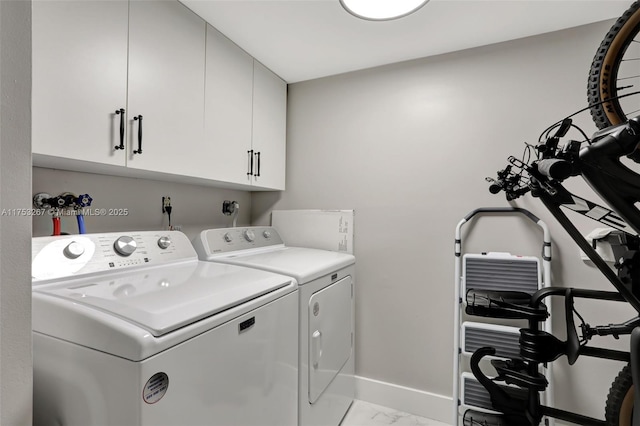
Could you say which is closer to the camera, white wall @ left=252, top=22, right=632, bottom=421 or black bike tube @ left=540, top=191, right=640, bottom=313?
black bike tube @ left=540, top=191, right=640, bottom=313

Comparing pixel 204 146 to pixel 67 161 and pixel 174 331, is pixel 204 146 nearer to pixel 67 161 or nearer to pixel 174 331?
pixel 67 161

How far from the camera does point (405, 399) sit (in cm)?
199

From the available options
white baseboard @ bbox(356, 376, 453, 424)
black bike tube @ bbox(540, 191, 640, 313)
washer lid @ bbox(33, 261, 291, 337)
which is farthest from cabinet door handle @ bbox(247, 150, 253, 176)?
white baseboard @ bbox(356, 376, 453, 424)

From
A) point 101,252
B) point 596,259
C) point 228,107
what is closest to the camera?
point 596,259

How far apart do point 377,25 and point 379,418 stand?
2.39 m

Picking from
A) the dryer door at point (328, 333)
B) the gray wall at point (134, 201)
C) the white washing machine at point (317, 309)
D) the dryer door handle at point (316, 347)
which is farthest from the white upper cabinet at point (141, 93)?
the dryer door handle at point (316, 347)

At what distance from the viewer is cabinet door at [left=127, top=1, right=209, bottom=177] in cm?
125

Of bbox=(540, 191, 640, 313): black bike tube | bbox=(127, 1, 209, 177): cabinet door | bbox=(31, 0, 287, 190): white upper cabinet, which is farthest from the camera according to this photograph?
bbox=(127, 1, 209, 177): cabinet door

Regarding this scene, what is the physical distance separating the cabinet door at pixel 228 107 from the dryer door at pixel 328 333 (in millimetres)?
881

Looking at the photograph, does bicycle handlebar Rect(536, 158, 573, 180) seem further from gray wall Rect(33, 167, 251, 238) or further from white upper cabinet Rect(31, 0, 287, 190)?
gray wall Rect(33, 167, 251, 238)

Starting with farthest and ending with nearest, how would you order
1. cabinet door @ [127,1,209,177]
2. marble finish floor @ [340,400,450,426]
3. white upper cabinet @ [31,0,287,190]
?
marble finish floor @ [340,400,450,426] → cabinet door @ [127,1,209,177] → white upper cabinet @ [31,0,287,190]

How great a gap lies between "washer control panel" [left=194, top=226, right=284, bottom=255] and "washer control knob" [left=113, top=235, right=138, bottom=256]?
0.40 metres

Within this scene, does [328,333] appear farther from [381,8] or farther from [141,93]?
[381,8]

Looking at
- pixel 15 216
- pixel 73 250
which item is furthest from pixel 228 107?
pixel 15 216
